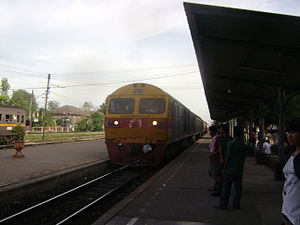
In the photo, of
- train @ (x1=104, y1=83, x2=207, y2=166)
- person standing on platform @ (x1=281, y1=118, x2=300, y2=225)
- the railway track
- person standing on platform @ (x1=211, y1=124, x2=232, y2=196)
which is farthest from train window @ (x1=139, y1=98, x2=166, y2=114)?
person standing on platform @ (x1=281, y1=118, x2=300, y2=225)

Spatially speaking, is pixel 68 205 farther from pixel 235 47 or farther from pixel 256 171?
pixel 256 171

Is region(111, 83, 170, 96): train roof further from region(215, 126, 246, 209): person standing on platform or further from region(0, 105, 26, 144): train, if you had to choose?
region(0, 105, 26, 144): train

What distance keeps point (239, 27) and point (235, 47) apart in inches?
54.5

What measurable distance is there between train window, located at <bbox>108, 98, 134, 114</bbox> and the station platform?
3.47 meters

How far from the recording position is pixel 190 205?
19.9 ft

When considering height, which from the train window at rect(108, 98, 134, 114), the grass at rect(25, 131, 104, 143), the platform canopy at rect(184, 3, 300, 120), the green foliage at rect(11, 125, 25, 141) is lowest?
the grass at rect(25, 131, 104, 143)

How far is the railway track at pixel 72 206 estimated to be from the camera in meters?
5.93

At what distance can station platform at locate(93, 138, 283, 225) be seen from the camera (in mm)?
5121

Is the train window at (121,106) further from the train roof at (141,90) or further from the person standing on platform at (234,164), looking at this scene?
the person standing on platform at (234,164)

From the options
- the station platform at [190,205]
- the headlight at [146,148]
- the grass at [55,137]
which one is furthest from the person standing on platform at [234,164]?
the grass at [55,137]

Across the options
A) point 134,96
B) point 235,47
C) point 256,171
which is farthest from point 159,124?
point 235,47

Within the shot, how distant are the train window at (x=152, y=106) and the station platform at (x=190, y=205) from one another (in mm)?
3079

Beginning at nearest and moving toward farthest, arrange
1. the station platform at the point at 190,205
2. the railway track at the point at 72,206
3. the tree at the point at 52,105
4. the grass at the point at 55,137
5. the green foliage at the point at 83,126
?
the station platform at the point at 190,205
the railway track at the point at 72,206
the grass at the point at 55,137
the green foliage at the point at 83,126
the tree at the point at 52,105

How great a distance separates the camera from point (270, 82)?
958cm
